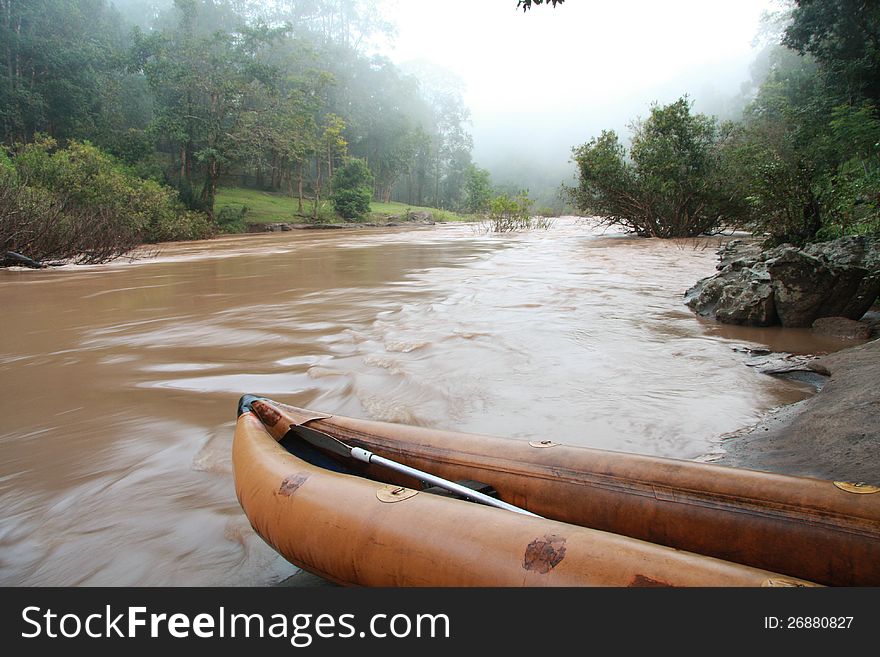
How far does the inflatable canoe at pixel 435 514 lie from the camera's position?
1.13 m

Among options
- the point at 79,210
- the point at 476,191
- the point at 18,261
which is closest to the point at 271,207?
the point at 79,210

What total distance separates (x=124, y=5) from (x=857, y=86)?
209 ft

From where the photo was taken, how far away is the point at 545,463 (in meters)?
1.73

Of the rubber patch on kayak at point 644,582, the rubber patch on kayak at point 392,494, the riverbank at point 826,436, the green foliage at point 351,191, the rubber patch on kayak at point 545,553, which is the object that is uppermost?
the green foliage at point 351,191

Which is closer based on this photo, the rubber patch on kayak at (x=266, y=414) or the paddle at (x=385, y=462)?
the paddle at (x=385, y=462)

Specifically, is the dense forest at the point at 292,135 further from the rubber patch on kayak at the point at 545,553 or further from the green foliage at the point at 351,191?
the rubber patch on kayak at the point at 545,553

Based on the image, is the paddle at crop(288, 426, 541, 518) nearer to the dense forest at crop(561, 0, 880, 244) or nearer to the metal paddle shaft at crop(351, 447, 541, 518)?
the metal paddle shaft at crop(351, 447, 541, 518)

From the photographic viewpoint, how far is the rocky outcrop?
16.1 ft

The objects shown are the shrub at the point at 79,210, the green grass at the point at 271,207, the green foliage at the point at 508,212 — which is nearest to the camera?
the shrub at the point at 79,210

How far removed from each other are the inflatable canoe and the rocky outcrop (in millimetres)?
4253

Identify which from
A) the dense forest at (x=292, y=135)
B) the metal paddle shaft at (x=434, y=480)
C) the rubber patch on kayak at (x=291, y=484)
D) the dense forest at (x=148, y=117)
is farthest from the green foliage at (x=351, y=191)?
the rubber patch on kayak at (x=291, y=484)

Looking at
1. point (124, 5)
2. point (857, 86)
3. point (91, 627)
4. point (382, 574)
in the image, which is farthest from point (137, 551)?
point (124, 5)

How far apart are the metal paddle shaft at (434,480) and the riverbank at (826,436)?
4.29ft

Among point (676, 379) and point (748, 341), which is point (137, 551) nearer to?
point (676, 379)
